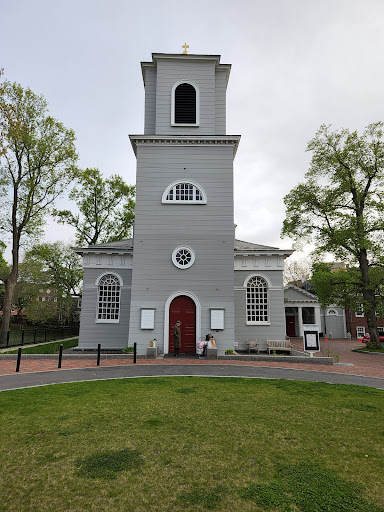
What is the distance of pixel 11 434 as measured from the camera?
5371 millimetres

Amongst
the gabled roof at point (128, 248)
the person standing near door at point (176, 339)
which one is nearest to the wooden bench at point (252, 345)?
the person standing near door at point (176, 339)

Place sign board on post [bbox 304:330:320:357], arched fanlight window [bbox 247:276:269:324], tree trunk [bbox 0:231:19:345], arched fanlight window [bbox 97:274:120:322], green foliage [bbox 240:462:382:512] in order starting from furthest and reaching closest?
tree trunk [bbox 0:231:19:345] < arched fanlight window [bbox 247:276:269:324] < arched fanlight window [bbox 97:274:120:322] < sign board on post [bbox 304:330:320:357] < green foliage [bbox 240:462:382:512]

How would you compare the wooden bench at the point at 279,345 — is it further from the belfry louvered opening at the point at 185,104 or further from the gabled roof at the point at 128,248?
the belfry louvered opening at the point at 185,104

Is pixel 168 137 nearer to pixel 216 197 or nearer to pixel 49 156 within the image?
pixel 216 197

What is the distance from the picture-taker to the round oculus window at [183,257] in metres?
15.9

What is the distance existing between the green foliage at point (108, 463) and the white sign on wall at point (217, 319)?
423 inches

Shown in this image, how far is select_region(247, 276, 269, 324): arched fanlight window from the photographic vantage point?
1828 cm

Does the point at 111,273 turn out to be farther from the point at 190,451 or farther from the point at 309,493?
the point at 309,493

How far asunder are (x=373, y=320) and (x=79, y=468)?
2324cm

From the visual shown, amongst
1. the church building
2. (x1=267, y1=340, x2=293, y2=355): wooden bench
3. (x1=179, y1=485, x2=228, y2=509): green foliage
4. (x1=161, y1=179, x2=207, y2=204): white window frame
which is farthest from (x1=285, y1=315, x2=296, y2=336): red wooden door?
(x1=179, y1=485, x2=228, y2=509): green foliage

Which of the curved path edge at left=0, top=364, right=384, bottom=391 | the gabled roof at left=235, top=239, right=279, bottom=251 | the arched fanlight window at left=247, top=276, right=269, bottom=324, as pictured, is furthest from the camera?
the gabled roof at left=235, top=239, right=279, bottom=251

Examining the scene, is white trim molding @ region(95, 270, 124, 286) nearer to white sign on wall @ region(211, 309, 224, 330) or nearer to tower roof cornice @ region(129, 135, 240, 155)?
white sign on wall @ region(211, 309, 224, 330)

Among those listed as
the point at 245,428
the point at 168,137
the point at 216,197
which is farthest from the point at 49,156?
the point at 245,428

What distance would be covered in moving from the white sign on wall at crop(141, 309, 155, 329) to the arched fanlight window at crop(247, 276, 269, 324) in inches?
229
